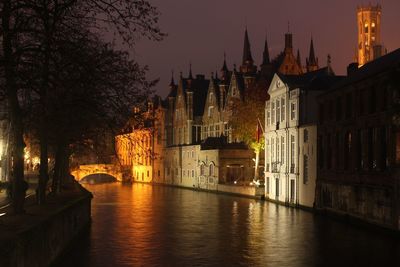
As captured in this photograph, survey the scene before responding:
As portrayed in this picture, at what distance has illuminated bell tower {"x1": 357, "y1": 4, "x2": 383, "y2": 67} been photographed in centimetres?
16862

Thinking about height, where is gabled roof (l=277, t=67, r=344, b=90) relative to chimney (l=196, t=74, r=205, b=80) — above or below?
below

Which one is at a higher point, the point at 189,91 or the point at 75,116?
the point at 189,91

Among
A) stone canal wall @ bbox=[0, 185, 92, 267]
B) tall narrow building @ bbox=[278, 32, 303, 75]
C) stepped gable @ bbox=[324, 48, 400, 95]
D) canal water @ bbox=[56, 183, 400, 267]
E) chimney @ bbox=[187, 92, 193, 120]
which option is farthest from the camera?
chimney @ bbox=[187, 92, 193, 120]

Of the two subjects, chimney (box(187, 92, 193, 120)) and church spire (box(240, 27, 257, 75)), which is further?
chimney (box(187, 92, 193, 120))

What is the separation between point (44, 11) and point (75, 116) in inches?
561

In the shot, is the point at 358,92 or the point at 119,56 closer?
the point at 119,56

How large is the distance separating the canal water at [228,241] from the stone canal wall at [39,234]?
103 centimetres

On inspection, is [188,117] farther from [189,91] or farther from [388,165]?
[388,165]

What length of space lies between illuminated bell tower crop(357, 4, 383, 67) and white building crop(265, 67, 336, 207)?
113 meters

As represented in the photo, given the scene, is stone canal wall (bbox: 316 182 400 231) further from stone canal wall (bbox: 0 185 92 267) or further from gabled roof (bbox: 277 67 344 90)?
stone canal wall (bbox: 0 185 92 267)

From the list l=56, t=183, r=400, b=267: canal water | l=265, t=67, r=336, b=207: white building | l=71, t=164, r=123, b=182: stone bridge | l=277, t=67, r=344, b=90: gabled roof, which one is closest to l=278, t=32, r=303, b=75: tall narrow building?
l=265, t=67, r=336, b=207: white building

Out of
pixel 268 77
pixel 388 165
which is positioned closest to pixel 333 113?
pixel 388 165

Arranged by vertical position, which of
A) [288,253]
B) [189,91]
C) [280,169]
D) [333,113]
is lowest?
[288,253]

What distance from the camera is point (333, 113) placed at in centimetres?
4750
